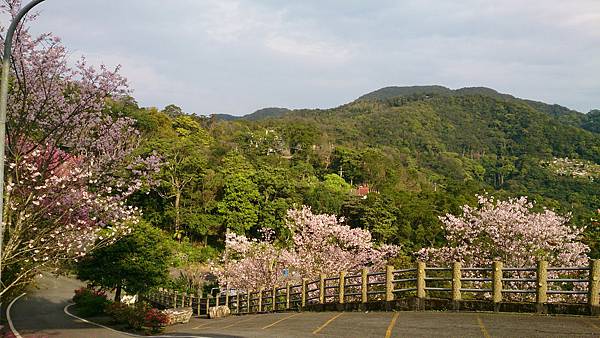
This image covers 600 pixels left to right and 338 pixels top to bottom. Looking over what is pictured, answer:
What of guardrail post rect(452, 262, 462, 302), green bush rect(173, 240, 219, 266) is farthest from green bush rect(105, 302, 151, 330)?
green bush rect(173, 240, 219, 266)

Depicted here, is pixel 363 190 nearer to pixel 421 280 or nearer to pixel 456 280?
pixel 421 280

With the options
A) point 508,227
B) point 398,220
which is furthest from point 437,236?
point 508,227

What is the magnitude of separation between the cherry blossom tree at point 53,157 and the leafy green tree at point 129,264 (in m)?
10.4

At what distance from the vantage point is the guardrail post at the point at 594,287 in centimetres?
1243

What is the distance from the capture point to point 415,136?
188 m

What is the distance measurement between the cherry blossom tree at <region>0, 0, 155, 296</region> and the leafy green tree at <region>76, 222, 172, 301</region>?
34.2 ft

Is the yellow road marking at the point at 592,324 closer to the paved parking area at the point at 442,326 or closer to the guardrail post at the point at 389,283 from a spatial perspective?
the paved parking area at the point at 442,326

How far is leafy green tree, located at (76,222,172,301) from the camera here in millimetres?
28234

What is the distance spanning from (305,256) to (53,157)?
19250mm

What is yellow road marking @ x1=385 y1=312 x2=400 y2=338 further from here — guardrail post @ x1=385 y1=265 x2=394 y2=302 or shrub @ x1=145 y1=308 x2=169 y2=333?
shrub @ x1=145 y1=308 x2=169 y2=333

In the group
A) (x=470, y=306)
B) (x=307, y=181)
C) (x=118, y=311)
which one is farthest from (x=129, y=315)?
(x=307, y=181)

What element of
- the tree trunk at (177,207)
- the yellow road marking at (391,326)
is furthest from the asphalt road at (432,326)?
the tree trunk at (177,207)

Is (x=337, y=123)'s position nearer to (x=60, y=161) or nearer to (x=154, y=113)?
(x=154, y=113)

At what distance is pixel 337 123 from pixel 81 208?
169 m
